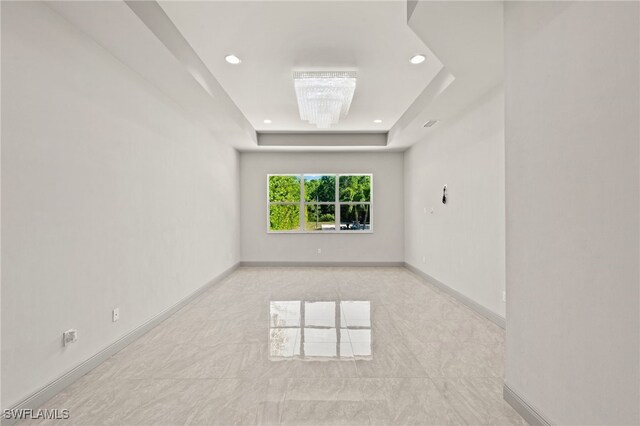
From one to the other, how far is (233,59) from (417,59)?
1.98 metres

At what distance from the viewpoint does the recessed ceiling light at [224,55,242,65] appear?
340cm

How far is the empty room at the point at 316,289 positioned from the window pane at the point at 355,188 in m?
2.59

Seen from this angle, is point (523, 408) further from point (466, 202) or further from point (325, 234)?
point (325, 234)

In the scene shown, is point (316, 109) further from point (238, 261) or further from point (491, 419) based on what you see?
point (238, 261)

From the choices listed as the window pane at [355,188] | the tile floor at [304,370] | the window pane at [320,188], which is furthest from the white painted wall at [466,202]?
the window pane at [320,188]

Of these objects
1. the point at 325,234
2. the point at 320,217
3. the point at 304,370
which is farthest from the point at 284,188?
the point at 304,370

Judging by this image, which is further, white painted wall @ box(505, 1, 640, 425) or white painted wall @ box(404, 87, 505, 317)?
white painted wall @ box(404, 87, 505, 317)

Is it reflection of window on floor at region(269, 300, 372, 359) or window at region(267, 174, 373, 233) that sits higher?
window at region(267, 174, 373, 233)

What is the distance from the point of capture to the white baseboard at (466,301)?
11.7ft

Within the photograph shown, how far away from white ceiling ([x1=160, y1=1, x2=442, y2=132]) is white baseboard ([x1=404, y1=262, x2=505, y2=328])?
2885 millimetres

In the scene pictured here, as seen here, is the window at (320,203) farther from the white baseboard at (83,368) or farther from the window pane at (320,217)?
the white baseboard at (83,368)

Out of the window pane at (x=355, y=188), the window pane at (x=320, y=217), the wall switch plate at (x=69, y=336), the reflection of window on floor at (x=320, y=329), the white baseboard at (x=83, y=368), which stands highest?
the window pane at (x=355, y=188)

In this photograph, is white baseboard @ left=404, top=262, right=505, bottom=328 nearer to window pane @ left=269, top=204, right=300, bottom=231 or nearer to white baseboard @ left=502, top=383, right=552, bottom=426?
white baseboard @ left=502, top=383, right=552, bottom=426

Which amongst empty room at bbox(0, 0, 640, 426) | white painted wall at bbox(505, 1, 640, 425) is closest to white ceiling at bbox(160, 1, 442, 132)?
empty room at bbox(0, 0, 640, 426)
